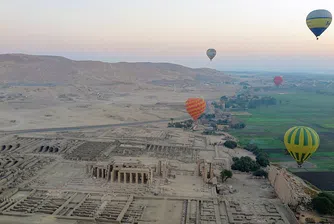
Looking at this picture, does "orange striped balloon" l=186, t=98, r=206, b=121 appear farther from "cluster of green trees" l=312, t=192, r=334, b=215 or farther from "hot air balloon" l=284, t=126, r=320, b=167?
"cluster of green trees" l=312, t=192, r=334, b=215

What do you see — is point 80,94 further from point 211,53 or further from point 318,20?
point 318,20

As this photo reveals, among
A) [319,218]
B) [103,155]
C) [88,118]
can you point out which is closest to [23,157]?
[103,155]

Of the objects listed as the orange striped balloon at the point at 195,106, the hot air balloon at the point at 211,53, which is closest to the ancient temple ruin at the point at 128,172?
the orange striped balloon at the point at 195,106

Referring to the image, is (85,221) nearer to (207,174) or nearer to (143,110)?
(207,174)

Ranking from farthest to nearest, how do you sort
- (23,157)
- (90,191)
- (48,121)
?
(48,121) → (23,157) → (90,191)

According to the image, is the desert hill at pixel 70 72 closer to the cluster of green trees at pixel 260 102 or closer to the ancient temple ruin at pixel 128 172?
the cluster of green trees at pixel 260 102

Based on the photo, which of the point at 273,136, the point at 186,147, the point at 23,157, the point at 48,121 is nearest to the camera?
the point at 23,157

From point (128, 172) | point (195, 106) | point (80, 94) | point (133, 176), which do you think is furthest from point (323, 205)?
point (80, 94)
